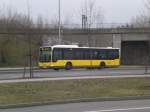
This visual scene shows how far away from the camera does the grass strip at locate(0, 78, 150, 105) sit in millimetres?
20250

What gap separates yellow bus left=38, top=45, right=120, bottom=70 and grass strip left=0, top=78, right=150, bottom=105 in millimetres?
23500

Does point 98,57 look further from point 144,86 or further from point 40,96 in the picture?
point 40,96

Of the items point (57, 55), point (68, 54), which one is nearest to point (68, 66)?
point (68, 54)

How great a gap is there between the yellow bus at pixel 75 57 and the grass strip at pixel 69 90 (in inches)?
925

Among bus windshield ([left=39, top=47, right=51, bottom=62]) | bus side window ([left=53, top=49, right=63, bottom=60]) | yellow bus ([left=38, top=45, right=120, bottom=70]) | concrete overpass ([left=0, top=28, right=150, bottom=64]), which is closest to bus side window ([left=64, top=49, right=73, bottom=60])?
yellow bus ([left=38, top=45, right=120, bottom=70])

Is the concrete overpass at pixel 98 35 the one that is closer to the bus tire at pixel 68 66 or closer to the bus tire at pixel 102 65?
the bus tire at pixel 102 65

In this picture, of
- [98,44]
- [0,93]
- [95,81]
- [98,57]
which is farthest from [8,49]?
[0,93]

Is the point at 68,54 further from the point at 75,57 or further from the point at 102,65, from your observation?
the point at 102,65

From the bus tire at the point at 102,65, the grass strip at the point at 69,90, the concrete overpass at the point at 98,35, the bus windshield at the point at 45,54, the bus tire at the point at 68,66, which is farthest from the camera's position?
the concrete overpass at the point at 98,35

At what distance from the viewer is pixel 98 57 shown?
5506 cm

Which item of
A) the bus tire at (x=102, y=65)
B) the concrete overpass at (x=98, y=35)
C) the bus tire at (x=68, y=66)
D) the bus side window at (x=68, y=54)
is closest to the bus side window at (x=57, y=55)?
the bus side window at (x=68, y=54)

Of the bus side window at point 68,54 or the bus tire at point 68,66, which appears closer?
the bus side window at point 68,54

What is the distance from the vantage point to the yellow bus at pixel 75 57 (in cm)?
5081

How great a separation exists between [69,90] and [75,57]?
96.6 feet
